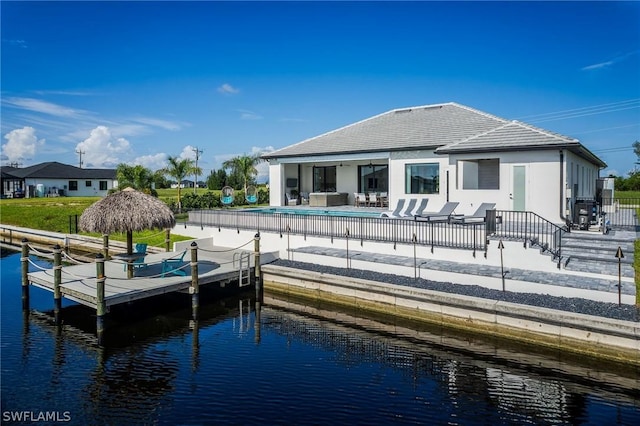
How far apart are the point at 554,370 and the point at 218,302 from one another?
946 centimetres

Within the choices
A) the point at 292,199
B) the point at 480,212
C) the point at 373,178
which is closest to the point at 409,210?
the point at 480,212

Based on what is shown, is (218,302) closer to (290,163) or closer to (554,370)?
(554,370)

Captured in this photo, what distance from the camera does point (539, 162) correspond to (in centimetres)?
1727

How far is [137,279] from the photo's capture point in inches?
539

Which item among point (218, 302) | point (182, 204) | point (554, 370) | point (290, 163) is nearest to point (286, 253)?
point (218, 302)

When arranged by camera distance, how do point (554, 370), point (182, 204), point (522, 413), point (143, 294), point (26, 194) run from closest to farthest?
point (522, 413) < point (554, 370) < point (143, 294) < point (182, 204) < point (26, 194)

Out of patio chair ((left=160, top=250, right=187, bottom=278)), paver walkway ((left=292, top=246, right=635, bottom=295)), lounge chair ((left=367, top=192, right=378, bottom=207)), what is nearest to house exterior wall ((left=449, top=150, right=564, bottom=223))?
paver walkway ((left=292, top=246, right=635, bottom=295))

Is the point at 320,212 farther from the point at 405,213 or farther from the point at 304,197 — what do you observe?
the point at 405,213

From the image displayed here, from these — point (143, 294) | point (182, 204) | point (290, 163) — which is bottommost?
point (143, 294)

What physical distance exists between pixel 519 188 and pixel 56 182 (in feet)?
197

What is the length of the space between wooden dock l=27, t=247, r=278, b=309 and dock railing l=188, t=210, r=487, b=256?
1.90 metres

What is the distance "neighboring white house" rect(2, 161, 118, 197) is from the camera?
59656 millimetres

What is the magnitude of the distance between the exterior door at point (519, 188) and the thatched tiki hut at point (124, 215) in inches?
487

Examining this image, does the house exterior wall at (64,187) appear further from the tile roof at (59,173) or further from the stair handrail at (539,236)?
the stair handrail at (539,236)
